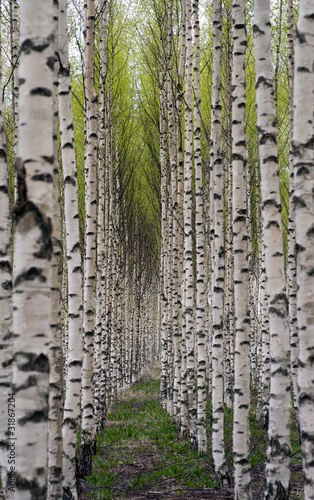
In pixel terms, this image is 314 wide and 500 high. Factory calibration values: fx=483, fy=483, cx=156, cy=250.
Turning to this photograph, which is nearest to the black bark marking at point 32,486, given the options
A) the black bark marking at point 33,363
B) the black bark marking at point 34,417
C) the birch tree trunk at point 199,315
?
the black bark marking at point 34,417

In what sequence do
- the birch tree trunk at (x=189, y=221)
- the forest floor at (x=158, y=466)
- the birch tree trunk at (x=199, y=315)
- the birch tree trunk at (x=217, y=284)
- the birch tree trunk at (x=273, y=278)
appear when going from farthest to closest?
the birch tree trunk at (x=189, y=221) → the birch tree trunk at (x=199, y=315) → the birch tree trunk at (x=217, y=284) → the forest floor at (x=158, y=466) → the birch tree trunk at (x=273, y=278)

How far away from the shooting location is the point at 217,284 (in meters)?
6.10

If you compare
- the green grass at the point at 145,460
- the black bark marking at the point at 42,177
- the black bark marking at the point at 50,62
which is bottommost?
the green grass at the point at 145,460

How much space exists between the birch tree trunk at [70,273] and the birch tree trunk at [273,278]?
195cm

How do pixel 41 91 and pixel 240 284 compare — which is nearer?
pixel 41 91

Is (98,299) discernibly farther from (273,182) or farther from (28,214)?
(28,214)

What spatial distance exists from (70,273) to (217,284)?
2.00m

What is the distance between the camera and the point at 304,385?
3.25 meters

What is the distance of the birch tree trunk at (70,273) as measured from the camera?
16.0ft

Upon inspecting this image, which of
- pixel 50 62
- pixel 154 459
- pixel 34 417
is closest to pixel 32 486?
pixel 34 417

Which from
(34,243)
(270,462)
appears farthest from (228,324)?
(34,243)

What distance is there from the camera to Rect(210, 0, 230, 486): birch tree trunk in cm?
586

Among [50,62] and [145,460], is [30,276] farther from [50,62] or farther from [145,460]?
[145,460]

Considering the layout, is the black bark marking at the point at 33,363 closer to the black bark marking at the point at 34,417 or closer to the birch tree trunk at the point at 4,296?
the black bark marking at the point at 34,417
